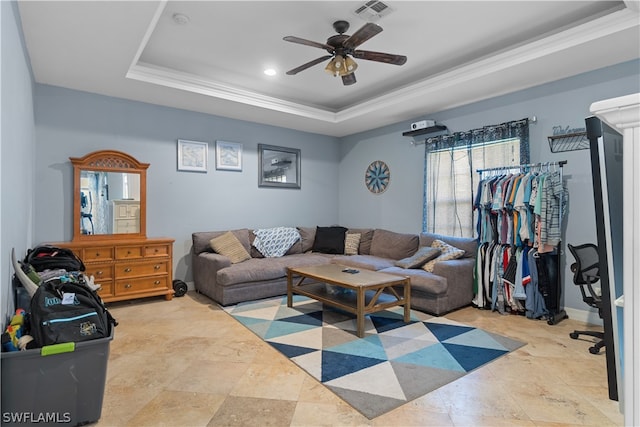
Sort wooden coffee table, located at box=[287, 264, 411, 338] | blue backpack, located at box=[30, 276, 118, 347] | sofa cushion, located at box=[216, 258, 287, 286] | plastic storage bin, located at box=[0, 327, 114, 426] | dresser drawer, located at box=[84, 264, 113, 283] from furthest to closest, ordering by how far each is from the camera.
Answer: sofa cushion, located at box=[216, 258, 287, 286] → dresser drawer, located at box=[84, 264, 113, 283] → wooden coffee table, located at box=[287, 264, 411, 338] → blue backpack, located at box=[30, 276, 118, 347] → plastic storage bin, located at box=[0, 327, 114, 426]

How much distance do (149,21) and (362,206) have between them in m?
4.35

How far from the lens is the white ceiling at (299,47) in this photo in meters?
2.72

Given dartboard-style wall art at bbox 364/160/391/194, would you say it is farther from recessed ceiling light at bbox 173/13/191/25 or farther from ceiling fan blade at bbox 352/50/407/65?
recessed ceiling light at bbox 173/13/191/25

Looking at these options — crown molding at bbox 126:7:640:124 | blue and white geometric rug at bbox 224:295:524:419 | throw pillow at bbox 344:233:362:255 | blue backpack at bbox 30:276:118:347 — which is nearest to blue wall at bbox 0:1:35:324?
blue backpack at bbox 30:276:118:347

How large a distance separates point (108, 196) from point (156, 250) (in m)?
0.88

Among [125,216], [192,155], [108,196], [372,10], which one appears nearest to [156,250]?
[125,216]

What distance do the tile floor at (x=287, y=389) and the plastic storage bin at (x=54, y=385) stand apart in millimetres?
190

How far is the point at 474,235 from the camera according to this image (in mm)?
4355

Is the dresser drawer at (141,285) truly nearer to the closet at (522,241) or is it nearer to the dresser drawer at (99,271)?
the dresser drawer at (99,271)

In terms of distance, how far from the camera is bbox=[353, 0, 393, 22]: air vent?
107 inches

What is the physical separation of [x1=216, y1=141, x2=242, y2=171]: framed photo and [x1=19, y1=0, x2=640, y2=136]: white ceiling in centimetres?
58

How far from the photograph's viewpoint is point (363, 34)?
2.63 meters

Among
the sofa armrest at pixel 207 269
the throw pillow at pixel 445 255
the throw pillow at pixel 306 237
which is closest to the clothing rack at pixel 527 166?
the throw pillow at pixel 445 255

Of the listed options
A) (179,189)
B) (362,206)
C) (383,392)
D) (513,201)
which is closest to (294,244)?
(362,206)
